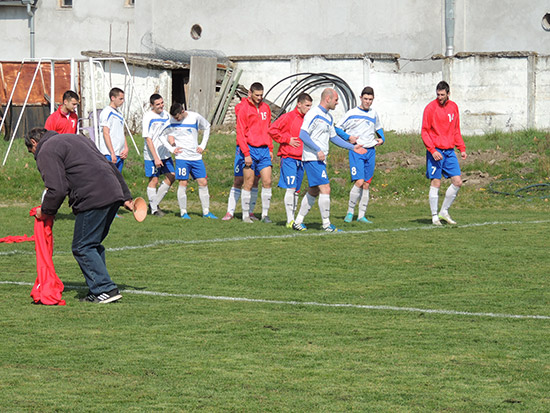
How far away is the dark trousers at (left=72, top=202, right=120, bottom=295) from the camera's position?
26.9 feet

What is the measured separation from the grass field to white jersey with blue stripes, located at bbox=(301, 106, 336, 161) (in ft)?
3.82

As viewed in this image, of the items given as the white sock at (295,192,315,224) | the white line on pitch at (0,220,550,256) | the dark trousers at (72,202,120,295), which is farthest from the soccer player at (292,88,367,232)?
the dark trousers at (72,202,120,295)

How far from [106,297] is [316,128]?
605 centimetres

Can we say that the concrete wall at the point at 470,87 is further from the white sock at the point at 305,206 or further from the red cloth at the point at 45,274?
the red cloth at the point at 45,274

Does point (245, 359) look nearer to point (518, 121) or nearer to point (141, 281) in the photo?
point (141, 281)

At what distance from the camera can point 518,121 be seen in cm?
2705

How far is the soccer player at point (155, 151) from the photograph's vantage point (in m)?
15.8

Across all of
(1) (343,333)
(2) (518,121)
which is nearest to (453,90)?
(2) (518,121)

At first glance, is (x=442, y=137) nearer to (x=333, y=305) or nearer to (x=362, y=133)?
(x=362, y=133)

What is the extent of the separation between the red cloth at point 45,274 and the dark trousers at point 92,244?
0.95 ft

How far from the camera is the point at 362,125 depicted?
Result: 15.0 metres

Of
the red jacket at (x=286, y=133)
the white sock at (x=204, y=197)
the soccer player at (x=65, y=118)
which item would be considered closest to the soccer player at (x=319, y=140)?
the red jacket at (x=286, y=133)

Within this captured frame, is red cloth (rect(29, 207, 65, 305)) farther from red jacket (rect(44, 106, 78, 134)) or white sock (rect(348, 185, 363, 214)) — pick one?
white sock (rect(348, 185, 363, 214))

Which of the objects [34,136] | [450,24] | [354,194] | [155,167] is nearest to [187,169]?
[155,167]
